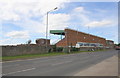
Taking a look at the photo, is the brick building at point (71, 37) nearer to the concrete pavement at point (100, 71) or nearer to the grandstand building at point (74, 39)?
the grandstand building at point (74, 39)

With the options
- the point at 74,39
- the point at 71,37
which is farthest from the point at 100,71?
the point at 74,39

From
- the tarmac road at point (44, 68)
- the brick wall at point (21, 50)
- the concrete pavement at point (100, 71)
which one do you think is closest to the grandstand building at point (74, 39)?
the brick wall at point (21, 50)

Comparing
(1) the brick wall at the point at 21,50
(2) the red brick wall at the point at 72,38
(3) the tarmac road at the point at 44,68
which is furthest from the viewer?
(2) the red brick wall at the point at 72,38

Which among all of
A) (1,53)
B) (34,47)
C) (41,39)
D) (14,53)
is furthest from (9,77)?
(41,39)

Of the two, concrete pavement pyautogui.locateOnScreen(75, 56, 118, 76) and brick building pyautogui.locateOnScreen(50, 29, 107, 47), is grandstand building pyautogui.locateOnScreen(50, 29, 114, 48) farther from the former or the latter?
concrete pavement pyautogui.locateOnScreen(75, 56, 118, 76)

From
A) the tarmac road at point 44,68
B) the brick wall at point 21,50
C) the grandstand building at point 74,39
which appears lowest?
the tarmac road at point 44,68

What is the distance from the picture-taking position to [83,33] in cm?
8806

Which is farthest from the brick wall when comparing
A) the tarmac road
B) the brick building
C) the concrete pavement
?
the brick building

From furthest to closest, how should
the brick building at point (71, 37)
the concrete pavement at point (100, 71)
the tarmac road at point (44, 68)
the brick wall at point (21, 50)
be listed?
the brick building at point (71, 37) < the brick wall at point (21, 50) < the tarmac road at point (44, 68) < the concrete pavement at point (100, 71)

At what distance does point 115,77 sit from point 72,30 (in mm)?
65558

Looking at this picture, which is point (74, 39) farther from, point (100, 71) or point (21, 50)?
point (100, 71)

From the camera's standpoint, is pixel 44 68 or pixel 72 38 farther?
pixel 72 38

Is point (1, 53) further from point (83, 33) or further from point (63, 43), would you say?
point (83, 33)

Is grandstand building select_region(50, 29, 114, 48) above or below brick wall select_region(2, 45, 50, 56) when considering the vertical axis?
above
